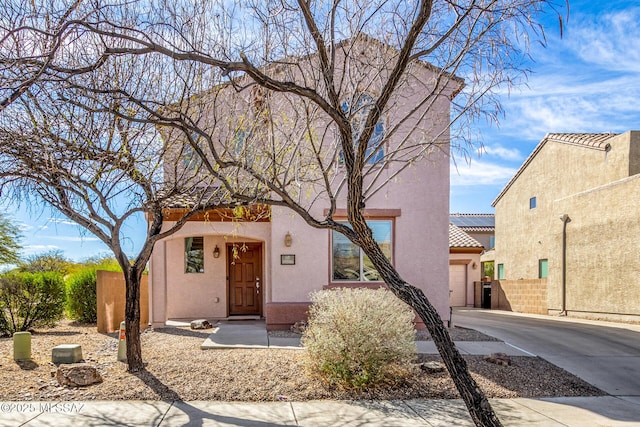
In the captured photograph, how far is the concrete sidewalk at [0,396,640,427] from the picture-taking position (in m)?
6.07

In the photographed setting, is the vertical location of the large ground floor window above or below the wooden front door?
above

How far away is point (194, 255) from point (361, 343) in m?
8.82

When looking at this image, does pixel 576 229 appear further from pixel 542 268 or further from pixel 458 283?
pixel 458 283

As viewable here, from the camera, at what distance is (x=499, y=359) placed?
30.0 feet

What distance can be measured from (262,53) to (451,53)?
2762mm

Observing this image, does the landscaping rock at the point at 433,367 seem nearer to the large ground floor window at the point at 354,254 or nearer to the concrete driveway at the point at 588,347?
the concrete driveway at the point at 588,347

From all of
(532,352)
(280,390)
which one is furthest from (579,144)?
(280,390)

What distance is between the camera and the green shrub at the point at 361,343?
24.5 feet

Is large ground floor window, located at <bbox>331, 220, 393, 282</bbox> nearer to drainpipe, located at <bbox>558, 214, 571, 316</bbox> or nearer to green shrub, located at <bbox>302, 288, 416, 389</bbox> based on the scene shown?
green shrub, located at <bbox>302, 288, 416, 389</bbox>

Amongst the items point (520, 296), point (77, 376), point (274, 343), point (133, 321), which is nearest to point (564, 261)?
point (520, 296)

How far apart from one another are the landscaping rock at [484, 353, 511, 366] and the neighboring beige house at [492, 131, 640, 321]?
8.37 m

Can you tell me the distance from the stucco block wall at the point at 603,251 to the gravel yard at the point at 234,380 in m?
8.13

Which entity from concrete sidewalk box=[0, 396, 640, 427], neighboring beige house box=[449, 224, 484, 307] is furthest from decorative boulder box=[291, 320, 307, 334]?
neighboring beige house box=[449, 224, 484, 307]

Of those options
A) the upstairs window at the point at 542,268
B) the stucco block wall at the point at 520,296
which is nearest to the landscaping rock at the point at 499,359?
the stucco block wall at the point at 520,296
